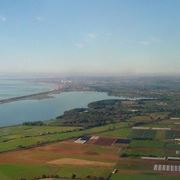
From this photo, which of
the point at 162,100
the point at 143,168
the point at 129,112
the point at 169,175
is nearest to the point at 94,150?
the point at 143,168

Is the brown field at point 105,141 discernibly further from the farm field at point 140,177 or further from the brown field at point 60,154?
the farm field at point 140,177

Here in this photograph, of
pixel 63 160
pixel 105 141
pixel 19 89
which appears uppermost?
pixel 19 89

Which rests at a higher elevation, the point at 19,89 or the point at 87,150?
the point at 19,89

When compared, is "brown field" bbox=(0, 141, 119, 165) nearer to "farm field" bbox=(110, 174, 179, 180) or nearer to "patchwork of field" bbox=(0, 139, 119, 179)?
"patchwork of field" bbox=(0, 139, 119, 179)

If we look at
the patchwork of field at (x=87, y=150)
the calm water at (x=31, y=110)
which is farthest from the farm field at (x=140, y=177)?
the calm water at (x=31, y=110)

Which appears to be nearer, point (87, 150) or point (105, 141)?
point (87, 150)

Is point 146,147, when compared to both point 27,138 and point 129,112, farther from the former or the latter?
point 129,112

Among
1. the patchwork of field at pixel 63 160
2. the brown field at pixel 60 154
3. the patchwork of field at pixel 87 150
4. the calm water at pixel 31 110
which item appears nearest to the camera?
the patchwork of field at pixel 87 150

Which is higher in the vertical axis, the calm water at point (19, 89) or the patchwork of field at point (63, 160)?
the calm water at point (19, 89)

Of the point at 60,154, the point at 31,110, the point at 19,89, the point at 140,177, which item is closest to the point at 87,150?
the point at 60,154

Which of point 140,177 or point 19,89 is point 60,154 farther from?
point 19,89
